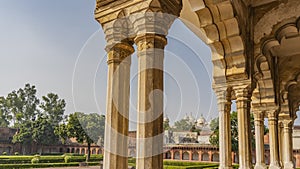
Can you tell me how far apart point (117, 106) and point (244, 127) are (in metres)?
5.37

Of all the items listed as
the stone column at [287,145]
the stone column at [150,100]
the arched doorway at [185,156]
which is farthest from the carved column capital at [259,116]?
the arched doorway at [185,156]

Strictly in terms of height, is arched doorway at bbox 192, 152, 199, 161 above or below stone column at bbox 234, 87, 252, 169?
below

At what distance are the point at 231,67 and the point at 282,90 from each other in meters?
5.53

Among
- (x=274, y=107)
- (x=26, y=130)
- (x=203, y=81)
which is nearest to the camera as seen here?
(x=203, y=81)

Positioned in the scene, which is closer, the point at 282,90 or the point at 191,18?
the point at 191,18

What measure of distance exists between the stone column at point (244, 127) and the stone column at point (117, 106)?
197 inches

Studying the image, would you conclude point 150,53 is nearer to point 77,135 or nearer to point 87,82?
point 87,82

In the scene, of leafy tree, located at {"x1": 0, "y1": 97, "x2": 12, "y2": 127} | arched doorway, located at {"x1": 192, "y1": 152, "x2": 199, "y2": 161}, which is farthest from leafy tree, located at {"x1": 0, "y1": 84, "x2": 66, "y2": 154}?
arched doorway, located at {"x1": 192, "y1": 152, "x2": 199, "y2": 161}

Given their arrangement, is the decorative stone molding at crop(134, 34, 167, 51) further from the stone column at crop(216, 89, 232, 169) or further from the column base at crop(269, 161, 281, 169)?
the column base at crop(269, 161, 281, 169)

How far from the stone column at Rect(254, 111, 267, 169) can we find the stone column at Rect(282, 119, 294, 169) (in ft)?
11.2

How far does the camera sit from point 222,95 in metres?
9.16

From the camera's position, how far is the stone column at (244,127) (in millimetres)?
8215

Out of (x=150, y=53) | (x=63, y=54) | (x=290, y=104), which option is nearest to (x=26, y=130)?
(x=63, y=54)

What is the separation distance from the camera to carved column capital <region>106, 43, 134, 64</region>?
4531 mm
